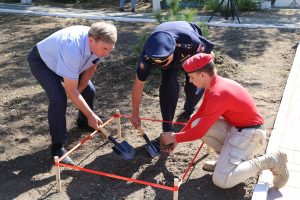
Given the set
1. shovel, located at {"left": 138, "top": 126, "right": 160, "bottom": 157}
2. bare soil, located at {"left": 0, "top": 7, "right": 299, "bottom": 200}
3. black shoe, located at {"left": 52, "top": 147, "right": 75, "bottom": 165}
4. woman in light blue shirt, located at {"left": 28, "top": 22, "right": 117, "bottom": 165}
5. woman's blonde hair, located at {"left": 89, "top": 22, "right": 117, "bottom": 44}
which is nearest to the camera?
woman's blonde hair, located at {"left": 89, "top": 22, "right": 117, "bottom": 44}

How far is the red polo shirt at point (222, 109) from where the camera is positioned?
3.10 m

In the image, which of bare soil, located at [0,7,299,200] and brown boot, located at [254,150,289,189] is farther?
bare soil, located at [0,7,299,200]

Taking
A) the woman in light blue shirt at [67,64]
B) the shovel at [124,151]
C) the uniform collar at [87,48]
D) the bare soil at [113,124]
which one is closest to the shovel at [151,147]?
the bare soil at [113,124]

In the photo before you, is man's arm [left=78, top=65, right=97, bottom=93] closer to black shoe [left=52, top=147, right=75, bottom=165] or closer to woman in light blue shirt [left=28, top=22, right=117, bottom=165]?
woman in light blue shirt [left=28, top=22, right=117, bottom=165]

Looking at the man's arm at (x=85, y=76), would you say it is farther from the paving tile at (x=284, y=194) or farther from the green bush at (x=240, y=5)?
the green bush at (x=240, y=5)

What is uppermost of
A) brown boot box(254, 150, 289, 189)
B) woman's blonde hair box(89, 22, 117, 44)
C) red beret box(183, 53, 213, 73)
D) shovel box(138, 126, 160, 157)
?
woman's blonde hair box(89, 22, 117, 44)

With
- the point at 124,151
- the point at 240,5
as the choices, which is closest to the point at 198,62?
the point at 124,151

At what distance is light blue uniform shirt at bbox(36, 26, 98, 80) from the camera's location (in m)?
3.41

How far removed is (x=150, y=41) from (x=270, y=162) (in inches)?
54.0

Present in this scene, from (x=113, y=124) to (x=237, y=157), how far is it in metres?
1.78

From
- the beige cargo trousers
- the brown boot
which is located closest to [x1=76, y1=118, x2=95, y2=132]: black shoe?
the beige cargo trousers

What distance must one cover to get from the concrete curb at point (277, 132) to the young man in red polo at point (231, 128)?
0.11m

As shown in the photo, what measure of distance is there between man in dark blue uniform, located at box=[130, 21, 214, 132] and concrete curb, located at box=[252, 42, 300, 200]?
3.33ft

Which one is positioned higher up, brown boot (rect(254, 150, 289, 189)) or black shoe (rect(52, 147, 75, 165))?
brown boot (rect(254, 150, 289, 189))
